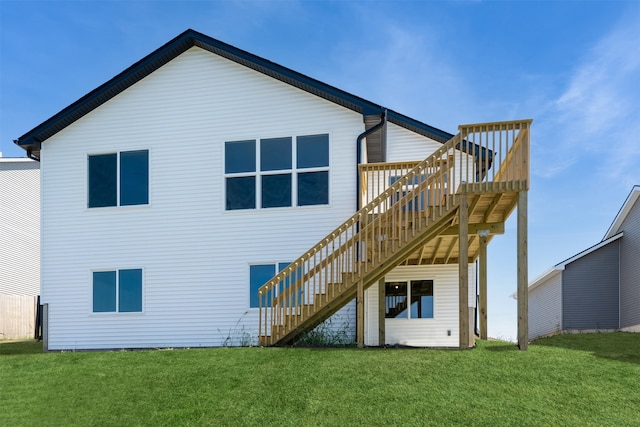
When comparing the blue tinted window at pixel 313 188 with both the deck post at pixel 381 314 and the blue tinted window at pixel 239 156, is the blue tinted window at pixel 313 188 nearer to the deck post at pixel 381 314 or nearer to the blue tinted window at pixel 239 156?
the blue tinted window at pixel 239 156

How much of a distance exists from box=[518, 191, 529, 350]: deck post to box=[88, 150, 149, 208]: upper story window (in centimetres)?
894

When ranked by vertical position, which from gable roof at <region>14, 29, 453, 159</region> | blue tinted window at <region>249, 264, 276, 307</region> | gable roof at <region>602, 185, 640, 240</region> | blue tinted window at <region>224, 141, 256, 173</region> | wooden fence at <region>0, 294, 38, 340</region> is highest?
gable roof at <region>14, 29, 453, 159</region>

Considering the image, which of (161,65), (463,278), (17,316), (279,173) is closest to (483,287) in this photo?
(463,278)

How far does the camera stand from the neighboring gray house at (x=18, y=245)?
2434 centimetres

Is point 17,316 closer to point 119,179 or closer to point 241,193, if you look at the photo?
point 119,179

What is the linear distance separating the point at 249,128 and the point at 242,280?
12.1 ft

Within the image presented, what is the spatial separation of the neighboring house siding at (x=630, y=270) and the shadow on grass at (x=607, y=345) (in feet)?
15.5

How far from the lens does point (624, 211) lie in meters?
21.2

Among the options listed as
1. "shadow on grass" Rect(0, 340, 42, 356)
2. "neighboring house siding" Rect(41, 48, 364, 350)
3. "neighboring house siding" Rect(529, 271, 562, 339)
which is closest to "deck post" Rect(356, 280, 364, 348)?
"neighboring house siding" Rect(41, 48, 364, 350)

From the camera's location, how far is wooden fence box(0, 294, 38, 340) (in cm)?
2402

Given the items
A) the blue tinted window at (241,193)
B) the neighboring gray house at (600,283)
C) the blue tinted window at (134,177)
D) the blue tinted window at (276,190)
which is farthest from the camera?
the neighboring gray house at (600,283)

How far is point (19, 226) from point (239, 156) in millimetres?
16447

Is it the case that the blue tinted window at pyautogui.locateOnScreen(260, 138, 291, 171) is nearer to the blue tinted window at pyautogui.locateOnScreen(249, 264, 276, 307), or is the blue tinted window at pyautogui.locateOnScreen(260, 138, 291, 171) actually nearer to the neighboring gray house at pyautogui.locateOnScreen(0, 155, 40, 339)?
the blue tinted window at pyautogui.locateOnScreen(249, 264, 276, 307)

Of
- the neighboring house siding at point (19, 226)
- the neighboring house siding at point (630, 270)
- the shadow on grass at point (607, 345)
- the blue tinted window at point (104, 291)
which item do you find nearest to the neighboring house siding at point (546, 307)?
the neighboring house siding at point (630, 270)
